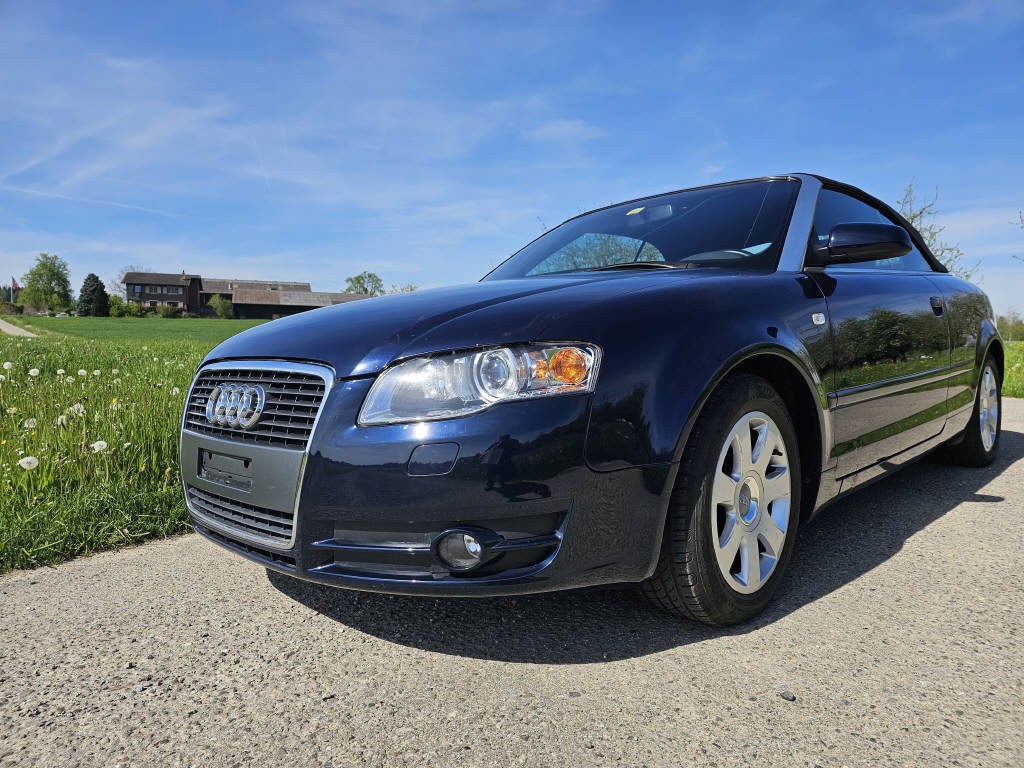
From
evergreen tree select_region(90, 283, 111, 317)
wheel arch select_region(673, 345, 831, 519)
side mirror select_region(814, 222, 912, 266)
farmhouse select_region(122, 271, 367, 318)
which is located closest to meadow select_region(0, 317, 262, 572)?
wheel arch select_region(673, 345, 831, 519)

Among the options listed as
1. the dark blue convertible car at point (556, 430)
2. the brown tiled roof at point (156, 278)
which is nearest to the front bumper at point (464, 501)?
the dark blue convertible car at point (556, 430)

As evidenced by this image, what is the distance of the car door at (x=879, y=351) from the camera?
2568mm

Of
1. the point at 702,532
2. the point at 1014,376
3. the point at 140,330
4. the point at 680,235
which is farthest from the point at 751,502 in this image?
the point at 140,330

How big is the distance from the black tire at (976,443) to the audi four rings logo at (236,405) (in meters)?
3.78

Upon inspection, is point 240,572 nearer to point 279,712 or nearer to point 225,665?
point 225,665

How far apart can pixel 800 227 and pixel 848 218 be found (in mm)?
787

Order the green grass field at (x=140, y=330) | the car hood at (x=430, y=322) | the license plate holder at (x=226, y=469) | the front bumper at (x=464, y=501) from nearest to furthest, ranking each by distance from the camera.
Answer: the front bumper at (x=464, y=501) < the car hood at (x=430, y=322) < the license plate holder at (x=226, y=469) < the green grass field at (x=140, y=330)

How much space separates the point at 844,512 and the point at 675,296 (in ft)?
6.51

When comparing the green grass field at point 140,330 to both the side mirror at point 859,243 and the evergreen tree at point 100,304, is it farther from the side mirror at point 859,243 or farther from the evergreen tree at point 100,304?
the evergreen tree at point 100,304

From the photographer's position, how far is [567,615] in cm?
225

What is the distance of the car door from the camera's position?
2568 mm

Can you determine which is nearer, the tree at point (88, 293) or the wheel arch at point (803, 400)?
the wheel arch at point (803, 400)

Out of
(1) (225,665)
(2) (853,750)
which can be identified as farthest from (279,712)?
(2) (853,750)

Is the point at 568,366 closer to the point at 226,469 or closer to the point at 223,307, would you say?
the point at 226,469
